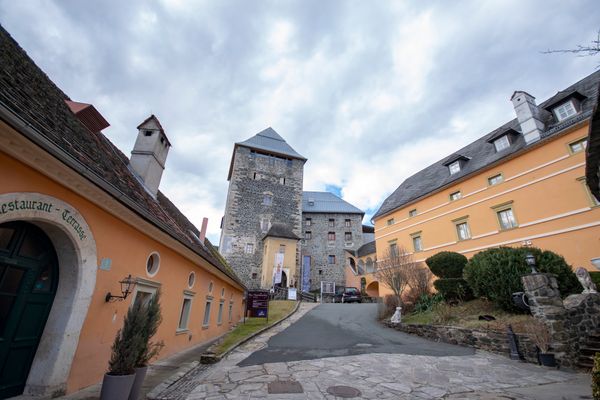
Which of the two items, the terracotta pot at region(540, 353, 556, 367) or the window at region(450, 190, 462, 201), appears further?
the window at region(450, 190, 462, 201)

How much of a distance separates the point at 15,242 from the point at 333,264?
35.3 meters

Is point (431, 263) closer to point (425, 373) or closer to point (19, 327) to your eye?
point (425, 373)

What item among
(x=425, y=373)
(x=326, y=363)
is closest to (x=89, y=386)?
(x=326, y=363)

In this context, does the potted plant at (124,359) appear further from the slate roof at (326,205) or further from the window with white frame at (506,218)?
the slate roof at (326,205)

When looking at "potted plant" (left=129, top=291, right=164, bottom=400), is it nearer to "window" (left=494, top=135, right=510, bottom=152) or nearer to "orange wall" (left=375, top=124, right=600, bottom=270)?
"orange wall" (left=375, top=124, right=600, bottom=270)

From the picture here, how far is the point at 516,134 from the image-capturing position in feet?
56.3

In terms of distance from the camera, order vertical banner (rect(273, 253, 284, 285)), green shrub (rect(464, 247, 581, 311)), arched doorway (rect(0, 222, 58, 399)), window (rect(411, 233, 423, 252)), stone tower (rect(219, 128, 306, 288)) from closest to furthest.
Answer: arched doorway (rect(0, 222, 58, 399))
green shrub (rect(464, 247, 581, 311))
window (rect(411, 233, 423, 252))
vertical banner (rect(273, 253, 284, 285))
stone tower (rect(219, 128, 306, 288))

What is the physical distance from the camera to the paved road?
7555mm

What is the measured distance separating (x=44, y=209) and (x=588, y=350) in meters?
11.8

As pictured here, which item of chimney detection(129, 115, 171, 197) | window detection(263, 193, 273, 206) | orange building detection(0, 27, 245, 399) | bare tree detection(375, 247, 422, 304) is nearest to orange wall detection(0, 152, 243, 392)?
orange building detection(0, 27, 245, 399)

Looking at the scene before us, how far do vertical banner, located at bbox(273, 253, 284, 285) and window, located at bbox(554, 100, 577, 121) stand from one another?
964 inches

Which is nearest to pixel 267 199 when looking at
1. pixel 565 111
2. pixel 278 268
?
pixel 278 268

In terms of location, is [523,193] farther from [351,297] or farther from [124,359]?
[124,359]

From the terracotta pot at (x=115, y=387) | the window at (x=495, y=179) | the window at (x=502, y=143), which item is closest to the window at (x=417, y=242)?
the window at (x=495, y=179)
